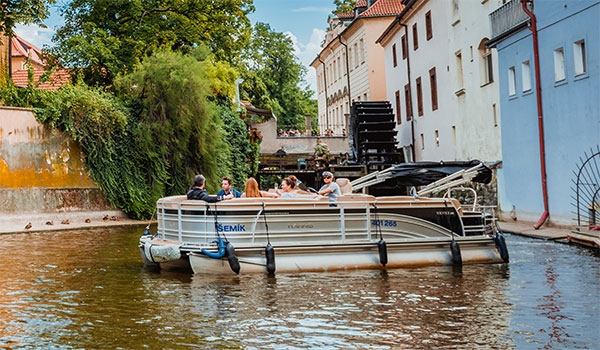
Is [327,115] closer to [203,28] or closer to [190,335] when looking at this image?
[203,28]

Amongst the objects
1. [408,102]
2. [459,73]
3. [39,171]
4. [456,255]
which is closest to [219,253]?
[456,255]

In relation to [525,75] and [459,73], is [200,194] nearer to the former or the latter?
[525,75]

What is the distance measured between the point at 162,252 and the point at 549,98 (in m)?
12.3

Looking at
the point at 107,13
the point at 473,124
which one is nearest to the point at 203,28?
the point at 107,13

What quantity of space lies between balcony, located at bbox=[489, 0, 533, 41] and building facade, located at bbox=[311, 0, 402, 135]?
26.3 m

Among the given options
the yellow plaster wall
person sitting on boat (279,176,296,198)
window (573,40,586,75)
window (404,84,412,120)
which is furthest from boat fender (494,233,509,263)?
window (404,84,412,120)

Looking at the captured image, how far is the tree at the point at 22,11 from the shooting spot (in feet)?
111

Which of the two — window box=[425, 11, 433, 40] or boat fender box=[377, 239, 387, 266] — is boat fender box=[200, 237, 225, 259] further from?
window box=[425, 11, 433, 40]

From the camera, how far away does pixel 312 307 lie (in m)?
11.1

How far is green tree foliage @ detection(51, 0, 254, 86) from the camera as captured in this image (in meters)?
37.7

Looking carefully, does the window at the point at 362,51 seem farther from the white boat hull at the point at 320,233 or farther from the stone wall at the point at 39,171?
the white boat hull at the point at 320,233

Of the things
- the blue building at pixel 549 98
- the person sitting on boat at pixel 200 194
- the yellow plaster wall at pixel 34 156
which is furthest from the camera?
the yellow plaster wall at pixel 34 156

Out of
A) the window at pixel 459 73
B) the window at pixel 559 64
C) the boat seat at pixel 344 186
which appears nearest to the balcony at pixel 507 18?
the window at pixel 559 64

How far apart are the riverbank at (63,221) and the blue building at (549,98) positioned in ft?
48.6
